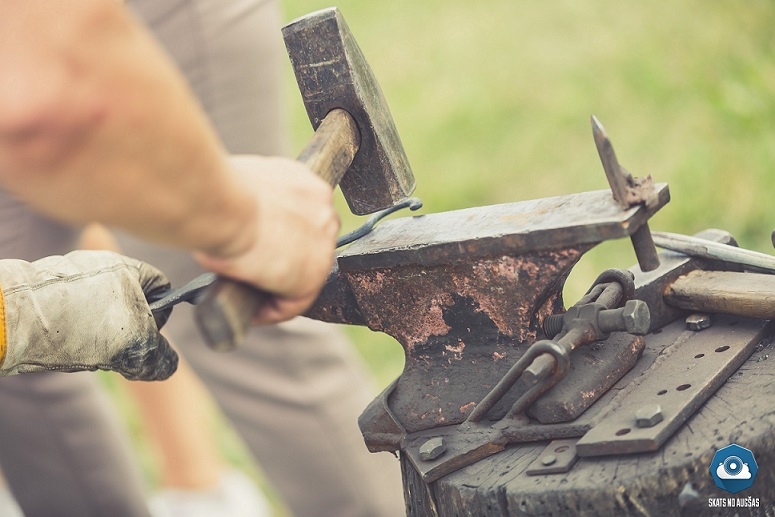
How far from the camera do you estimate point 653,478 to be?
1221mm

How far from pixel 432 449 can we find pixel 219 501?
7.65 ft

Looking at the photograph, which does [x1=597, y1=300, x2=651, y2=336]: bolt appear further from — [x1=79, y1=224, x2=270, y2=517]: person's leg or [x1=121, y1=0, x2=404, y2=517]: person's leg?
[x1=79, y1=224, x2=270, y2=517]: person's leg

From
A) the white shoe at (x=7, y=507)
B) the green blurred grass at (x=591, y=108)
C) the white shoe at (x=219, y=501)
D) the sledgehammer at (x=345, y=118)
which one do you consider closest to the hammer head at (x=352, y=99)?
the sledgehammer at (x=345, y=118)

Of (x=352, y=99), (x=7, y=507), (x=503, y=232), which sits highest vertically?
(x=352, y=99)

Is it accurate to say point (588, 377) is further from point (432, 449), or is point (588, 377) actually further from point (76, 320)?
point (76, 320)

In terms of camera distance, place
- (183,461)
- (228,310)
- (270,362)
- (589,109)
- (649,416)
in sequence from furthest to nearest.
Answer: (589,109) < (183,461) < (270,362) < (649,416) < (228,310)

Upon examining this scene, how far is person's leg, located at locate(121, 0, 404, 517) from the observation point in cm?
243

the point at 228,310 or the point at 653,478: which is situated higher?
the point at 228,310

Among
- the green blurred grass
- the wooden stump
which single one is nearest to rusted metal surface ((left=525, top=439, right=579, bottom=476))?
the wooden stump

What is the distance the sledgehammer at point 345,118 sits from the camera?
5.32 ft

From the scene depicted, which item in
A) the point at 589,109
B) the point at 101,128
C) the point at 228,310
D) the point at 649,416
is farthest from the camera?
the point at 589,109

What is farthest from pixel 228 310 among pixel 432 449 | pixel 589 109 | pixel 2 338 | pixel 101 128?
pixel 589 109

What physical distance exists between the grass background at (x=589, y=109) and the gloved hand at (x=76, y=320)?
2254 millimetres

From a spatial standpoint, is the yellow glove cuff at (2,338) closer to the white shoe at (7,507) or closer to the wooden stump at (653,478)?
the wooden stump at (653,478)
